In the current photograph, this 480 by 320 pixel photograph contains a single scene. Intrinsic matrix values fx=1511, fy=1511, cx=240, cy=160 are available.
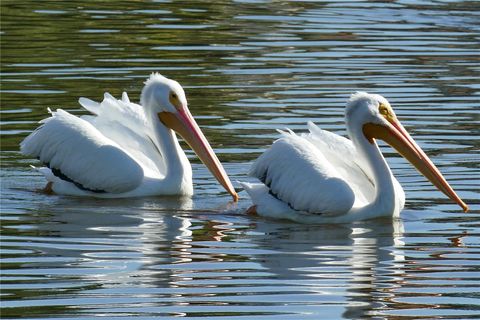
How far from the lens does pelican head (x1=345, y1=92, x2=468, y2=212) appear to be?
8688 mm

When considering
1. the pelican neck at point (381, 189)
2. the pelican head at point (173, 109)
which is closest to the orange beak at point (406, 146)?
the pelican neck at point (381, 189)

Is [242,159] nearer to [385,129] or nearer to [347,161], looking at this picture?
[347,161]

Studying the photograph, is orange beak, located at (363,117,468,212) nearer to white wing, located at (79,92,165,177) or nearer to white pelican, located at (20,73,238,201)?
white pelican, located at (20,73,238,201)

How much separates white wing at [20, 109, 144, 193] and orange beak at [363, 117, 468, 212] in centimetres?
150

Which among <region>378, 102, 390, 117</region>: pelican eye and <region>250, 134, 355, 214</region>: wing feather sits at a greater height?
<region>378, 102, 390, 117</region>: pelican eye

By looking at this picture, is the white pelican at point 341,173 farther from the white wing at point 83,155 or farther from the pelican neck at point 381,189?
the white wing at point 83,155

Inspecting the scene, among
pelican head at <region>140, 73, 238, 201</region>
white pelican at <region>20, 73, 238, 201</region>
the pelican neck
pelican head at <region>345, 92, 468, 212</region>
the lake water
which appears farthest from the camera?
pelican head at <region>140, 73, 238, 201</region>

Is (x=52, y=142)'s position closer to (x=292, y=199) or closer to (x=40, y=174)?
(x=40, y=174)

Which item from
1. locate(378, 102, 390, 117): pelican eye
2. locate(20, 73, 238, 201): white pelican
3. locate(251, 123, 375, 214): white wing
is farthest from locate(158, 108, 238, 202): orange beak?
locate(378, 102, 390, 117): pelican eye

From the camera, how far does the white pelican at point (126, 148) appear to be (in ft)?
30.4

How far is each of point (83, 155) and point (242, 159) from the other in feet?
3.71

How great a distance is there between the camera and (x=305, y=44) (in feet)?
47.7

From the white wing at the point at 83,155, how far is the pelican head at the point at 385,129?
145 centimetres

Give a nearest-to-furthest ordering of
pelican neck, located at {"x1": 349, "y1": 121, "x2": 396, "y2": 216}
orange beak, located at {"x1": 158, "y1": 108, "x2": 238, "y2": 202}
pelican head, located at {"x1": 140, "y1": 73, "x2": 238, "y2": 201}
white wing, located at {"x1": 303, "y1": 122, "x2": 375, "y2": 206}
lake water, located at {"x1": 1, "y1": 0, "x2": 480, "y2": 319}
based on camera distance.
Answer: lake water, located at {"x1": 1, "y1": 0, "x2": 480, "y2": 319} < pelican neck, located at {"x1": 349, "y1": 121, "x2": 396, "y2": 216} < white wing, located at {"x1": 303, "y1": 122, "x2": 375, "y2": 206} < orange beak, located at {"x1": 158, "y1": 108, "x2": 238, "y2": 202} < pelican head, located at {"x1": 140, "y1": 73, "x2": 238, "y2": 201}
